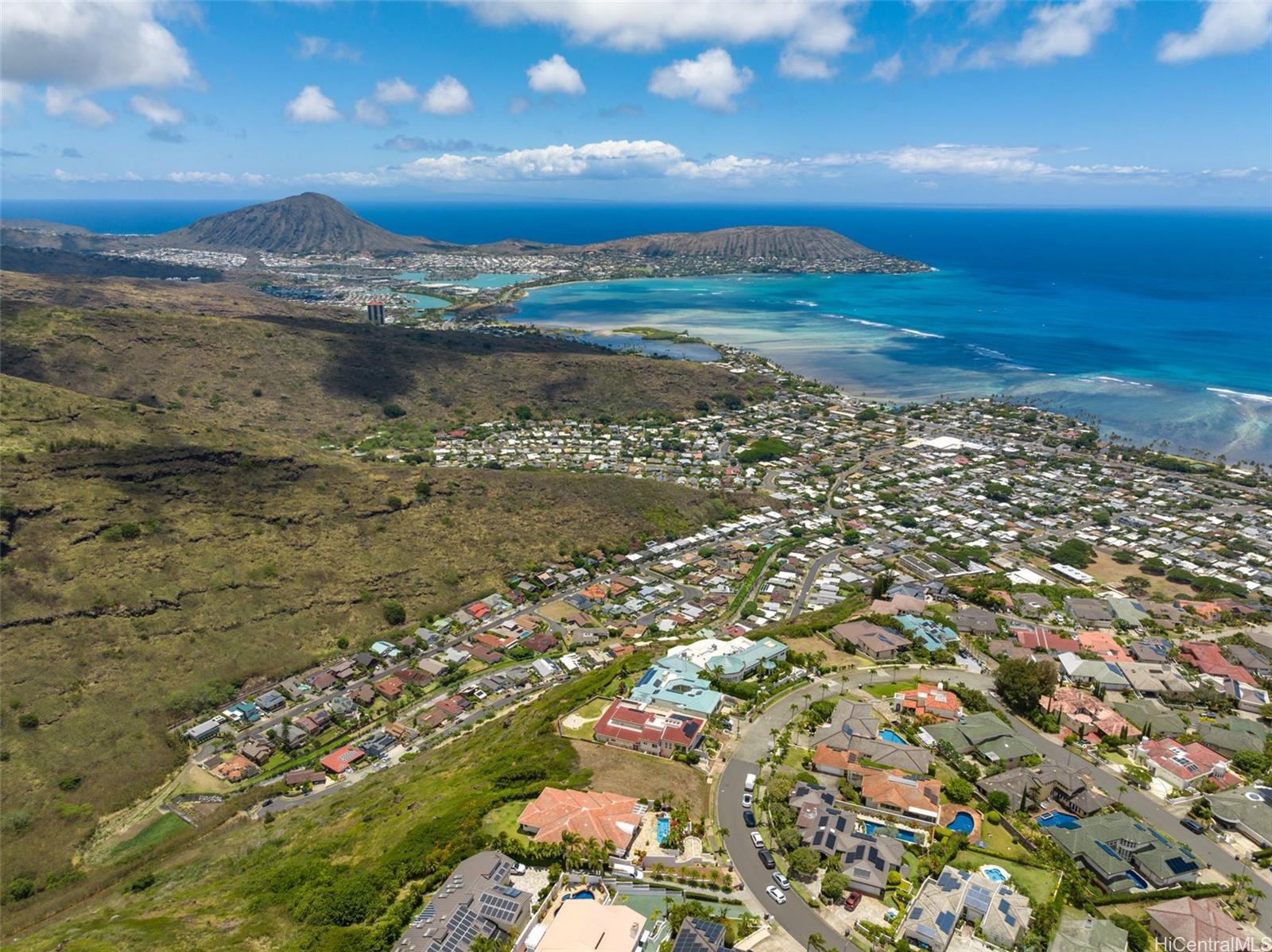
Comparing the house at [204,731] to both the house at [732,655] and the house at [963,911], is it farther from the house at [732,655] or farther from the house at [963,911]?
the house at [963,911]

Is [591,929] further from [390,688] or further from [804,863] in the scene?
[390,688]

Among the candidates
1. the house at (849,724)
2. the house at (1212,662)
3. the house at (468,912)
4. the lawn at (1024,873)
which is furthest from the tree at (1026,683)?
the house at (468,912)

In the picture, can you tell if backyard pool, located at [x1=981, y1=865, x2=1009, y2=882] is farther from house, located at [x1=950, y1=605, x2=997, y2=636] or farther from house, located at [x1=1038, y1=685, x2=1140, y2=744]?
house, located at [x1=950, y1=605, x2=997, y2=636]

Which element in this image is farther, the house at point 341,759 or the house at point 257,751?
the house at point 257,751

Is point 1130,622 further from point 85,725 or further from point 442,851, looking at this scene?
point 85,725

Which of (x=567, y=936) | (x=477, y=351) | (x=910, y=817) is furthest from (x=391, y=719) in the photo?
(x=477, y=351)

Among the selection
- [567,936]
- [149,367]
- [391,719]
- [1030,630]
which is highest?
[149,367]
